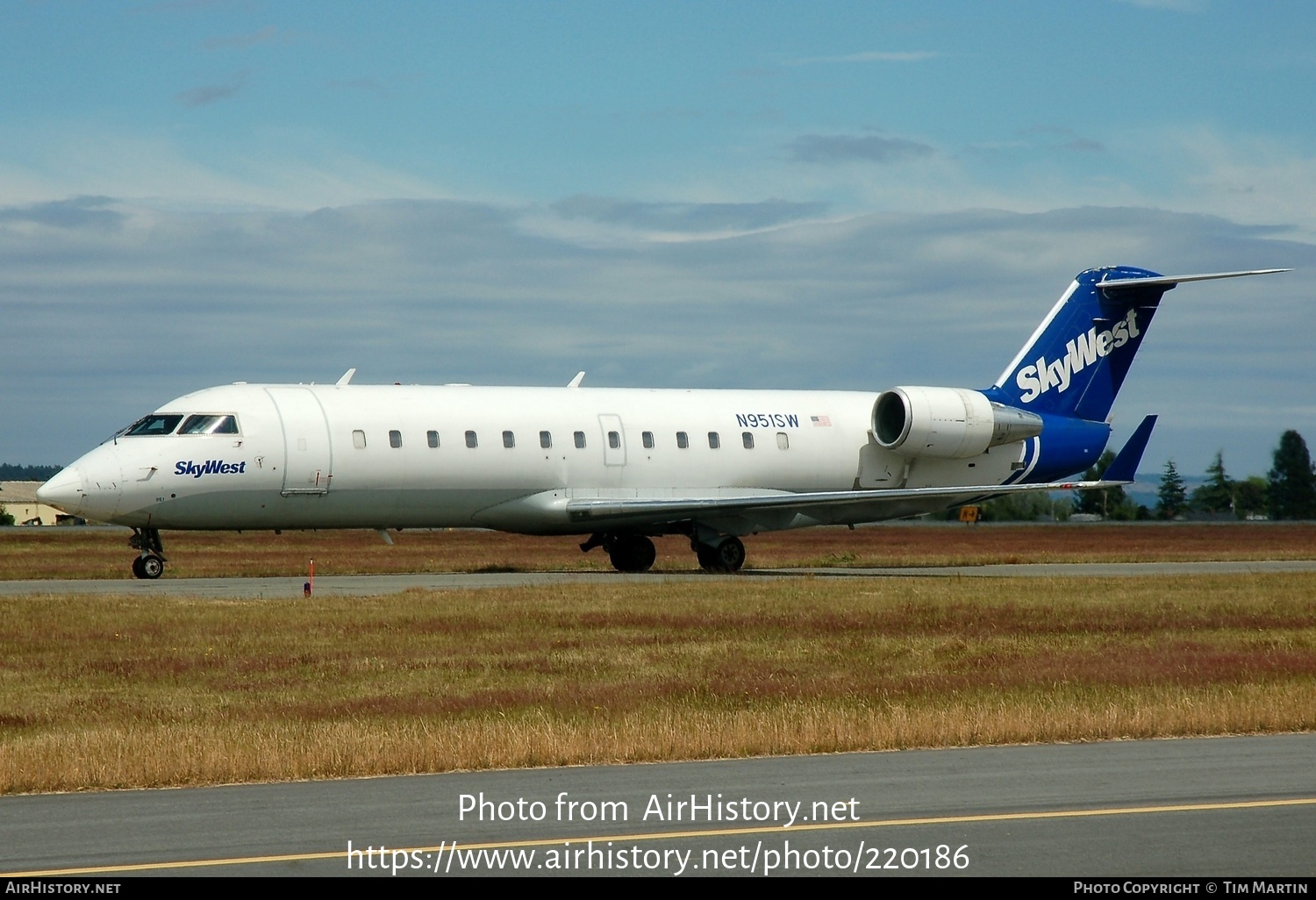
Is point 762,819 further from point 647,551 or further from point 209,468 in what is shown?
point 647,551

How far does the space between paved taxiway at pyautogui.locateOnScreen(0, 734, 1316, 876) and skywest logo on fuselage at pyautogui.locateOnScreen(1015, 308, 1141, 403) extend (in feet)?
93.2

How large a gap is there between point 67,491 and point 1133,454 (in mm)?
22454

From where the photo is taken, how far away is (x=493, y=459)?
34281 millimetres

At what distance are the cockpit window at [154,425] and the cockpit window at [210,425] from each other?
234 millimetres

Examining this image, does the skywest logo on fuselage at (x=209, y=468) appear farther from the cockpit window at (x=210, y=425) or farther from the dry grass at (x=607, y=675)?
the dry grass at (x=607, y=675)

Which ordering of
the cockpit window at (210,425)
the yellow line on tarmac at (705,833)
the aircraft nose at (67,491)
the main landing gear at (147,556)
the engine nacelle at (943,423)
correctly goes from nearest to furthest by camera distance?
the yellow line on tarmac at (705,833) < the aircraft nose at (67,491) < the cockpit window at (210,425) < the main landing gear at (147,556) < the engine nacelle at (943,423)

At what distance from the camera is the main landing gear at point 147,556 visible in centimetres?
3256

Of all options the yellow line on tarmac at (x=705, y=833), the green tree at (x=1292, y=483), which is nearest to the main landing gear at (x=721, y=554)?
the yellow line on tarmac at (x=705, y=833)

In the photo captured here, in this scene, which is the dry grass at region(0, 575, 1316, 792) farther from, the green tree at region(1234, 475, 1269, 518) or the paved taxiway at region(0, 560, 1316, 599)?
the green tree at region(1234, 475, 1269, 518)

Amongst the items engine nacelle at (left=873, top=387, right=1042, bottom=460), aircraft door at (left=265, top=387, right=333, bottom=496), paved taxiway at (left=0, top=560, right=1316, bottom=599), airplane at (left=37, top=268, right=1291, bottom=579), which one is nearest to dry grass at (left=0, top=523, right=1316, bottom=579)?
paved taxiway at (left=0, top=560, right=1316, bottom=599)
